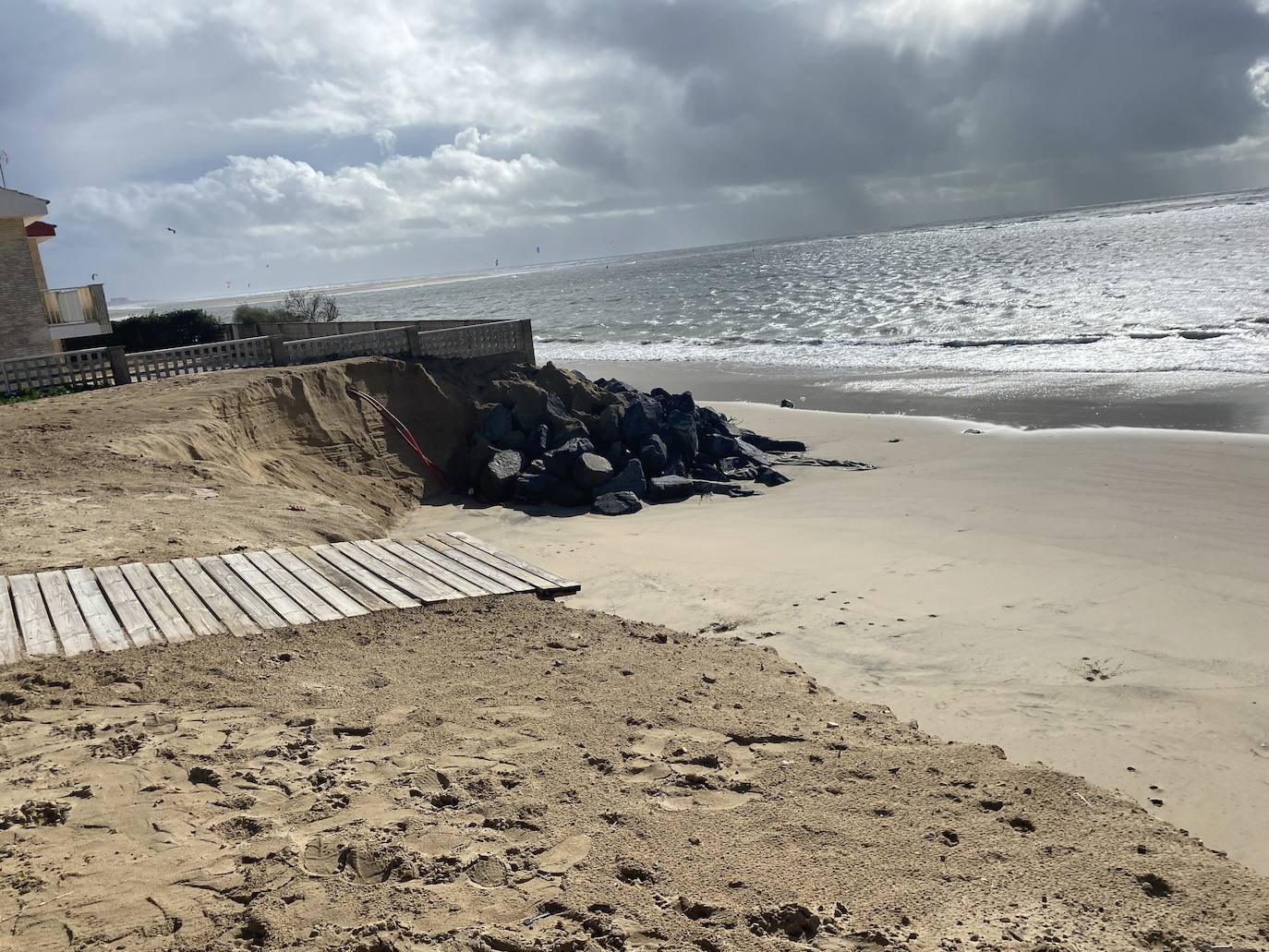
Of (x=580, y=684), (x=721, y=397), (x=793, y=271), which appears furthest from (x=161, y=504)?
(x=793, y=271)

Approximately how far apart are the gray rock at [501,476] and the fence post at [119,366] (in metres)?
7.01

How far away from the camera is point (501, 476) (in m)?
14.8

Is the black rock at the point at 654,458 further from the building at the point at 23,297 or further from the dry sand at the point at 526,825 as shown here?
the building at the point at 23,297

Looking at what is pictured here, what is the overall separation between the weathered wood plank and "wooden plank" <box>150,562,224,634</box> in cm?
120

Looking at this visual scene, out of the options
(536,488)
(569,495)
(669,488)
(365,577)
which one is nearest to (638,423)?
(669,488)

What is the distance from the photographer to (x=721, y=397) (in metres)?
25.0

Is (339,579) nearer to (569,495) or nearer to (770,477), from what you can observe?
(569,495)

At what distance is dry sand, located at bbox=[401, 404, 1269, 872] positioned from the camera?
20.6 ft

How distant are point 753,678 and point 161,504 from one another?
660 cm

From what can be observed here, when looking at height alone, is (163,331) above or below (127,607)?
above

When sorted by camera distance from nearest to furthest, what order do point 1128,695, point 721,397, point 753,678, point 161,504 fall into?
point 753,678, point 1128,695, point 161,504, point 721,397

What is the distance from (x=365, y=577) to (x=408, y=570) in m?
0.41

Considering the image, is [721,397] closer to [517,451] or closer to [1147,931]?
[517,451]

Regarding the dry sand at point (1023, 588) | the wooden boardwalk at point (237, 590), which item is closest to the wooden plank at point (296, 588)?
the wooden boardwalk at point (237, 590)
